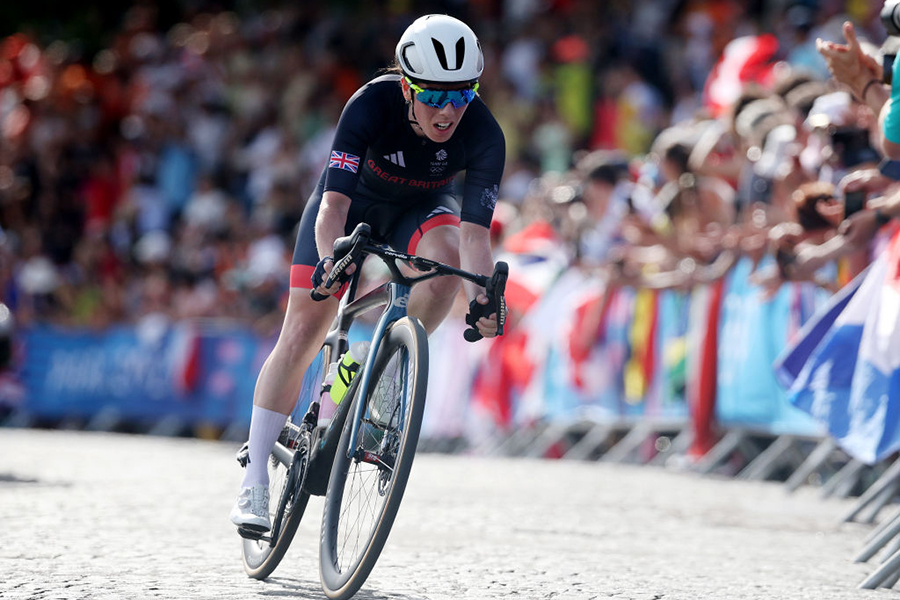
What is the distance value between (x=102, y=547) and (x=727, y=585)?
2.48 meters

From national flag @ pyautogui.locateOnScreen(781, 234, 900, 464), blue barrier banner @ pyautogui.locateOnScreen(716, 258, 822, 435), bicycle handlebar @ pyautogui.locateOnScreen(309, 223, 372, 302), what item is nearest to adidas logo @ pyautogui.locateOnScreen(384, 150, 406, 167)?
bicycle handlebar @ pyautogui.locateOnScreen(309, 223, 372, 302)

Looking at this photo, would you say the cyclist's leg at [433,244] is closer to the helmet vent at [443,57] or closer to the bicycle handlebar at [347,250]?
the bicycle handlebar at [347,250]

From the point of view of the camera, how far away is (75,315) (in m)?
19.2

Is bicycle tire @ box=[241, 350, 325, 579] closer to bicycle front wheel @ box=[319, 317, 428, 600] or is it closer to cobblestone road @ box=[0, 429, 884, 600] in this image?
cobblestone road @ box=[0, 429, 884, 600]

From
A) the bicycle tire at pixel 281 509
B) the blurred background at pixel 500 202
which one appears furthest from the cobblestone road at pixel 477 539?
the blurred background at pixel 500 202

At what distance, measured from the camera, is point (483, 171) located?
5195mm

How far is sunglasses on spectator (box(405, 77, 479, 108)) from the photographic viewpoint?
4.82 m

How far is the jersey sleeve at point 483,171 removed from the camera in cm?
514

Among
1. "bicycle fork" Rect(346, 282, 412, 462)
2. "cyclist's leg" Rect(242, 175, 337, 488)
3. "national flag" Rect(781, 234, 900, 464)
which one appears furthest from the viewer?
"national flag" Rect(781, 234, 900, 464)

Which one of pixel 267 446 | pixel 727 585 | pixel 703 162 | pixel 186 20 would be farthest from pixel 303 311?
pixel 186 20

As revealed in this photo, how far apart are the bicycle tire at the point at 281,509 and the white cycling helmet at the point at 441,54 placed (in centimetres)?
117

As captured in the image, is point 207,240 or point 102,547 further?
point 207,240

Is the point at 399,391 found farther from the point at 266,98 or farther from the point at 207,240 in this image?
the point at 266,98

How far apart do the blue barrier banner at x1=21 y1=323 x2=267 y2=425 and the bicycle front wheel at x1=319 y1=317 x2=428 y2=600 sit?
10.6 m
